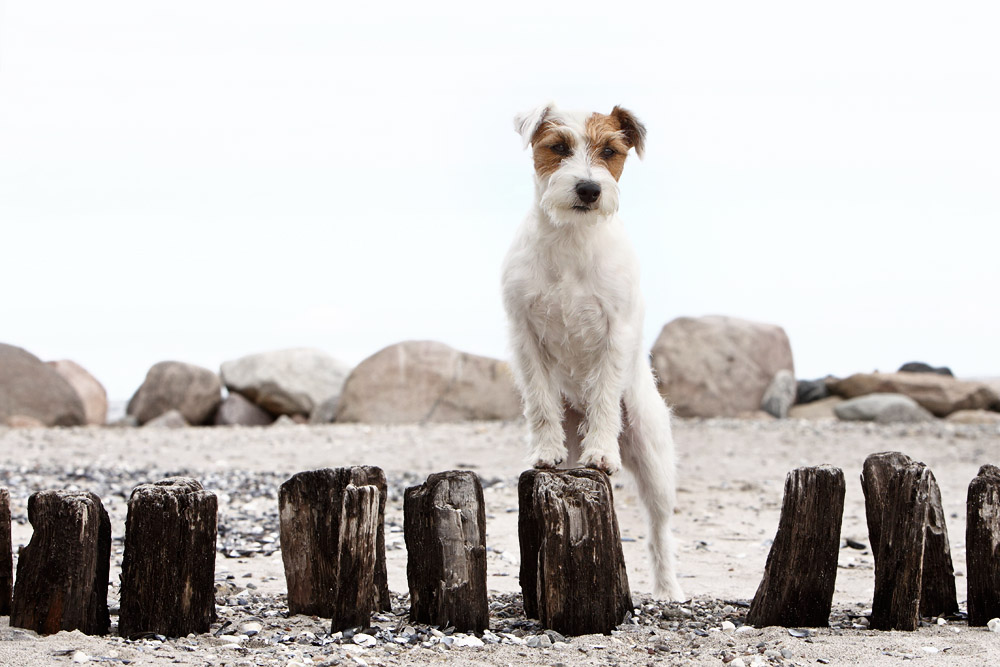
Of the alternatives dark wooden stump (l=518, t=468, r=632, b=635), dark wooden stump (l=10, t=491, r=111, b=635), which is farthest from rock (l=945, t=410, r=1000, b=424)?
dark wooden stump (l=10, t=491, r=111, b=635)

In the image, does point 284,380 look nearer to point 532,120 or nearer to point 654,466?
point 654,466

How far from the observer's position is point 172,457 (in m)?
14.0

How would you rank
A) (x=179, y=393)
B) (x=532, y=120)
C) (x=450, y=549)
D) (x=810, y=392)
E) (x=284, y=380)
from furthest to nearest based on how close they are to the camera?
1. (x=810, y=392)
2. (x=284, y=380)
3. (x=179, y=393)
4. (x=532, y=120)
5. (x=450, y=549)

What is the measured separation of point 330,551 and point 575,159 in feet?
7.87

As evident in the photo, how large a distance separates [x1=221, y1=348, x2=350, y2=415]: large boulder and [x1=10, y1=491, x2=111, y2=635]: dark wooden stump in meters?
17.0

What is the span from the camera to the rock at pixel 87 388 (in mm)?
21234

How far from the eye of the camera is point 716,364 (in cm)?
2166

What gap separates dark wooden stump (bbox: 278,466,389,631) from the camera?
457 cm

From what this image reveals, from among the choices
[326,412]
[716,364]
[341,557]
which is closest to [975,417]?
[716,364]

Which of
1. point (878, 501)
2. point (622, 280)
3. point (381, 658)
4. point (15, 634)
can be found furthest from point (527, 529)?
A: point (15, 634)

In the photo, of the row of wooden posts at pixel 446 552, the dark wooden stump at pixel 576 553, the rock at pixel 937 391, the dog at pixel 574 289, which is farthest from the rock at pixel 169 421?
the dark wooden stump at pixel 576 553

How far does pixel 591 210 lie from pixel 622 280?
1.84 feet

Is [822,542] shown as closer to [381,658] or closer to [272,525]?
[381,658]

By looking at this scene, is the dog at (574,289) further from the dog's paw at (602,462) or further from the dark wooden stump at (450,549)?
the dark wooden stump at (450,549)
